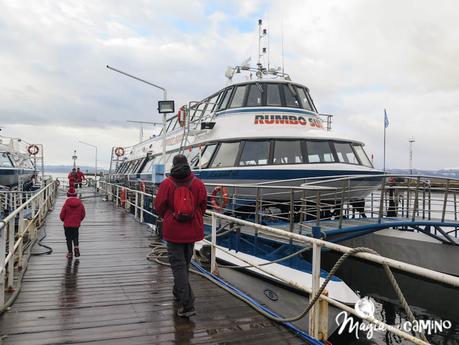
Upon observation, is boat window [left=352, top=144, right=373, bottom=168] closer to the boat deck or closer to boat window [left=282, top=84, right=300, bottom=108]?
boat window [left=282, top=84, right=300, bottom=108]

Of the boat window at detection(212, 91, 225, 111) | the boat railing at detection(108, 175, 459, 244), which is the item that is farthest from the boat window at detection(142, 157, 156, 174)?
the boat railing at detection(108, 175, 459, 244)

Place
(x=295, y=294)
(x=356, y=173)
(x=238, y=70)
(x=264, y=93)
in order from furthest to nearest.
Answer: (x=238, y=70), (x=264, y=93), (x=356, y=173), (x=295, y=294)

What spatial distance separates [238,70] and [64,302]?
11.8 metres

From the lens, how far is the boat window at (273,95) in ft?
40.9

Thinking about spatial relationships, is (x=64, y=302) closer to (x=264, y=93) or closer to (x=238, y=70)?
(x=264, y=93)

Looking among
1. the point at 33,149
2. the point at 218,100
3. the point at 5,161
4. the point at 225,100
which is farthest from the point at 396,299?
the point at 33,149

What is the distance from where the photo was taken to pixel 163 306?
478 cm

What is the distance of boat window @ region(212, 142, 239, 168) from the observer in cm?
1135

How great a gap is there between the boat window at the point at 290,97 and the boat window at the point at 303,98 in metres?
0.24

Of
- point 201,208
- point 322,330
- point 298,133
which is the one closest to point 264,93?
point 298,133

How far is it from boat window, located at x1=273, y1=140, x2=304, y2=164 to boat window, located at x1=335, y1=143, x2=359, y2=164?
1.20 metres

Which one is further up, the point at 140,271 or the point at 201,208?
the point at 201,208

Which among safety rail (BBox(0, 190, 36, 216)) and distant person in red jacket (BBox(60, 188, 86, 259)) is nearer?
distant person in red jacket (BBox(60, 188, 86, 259))

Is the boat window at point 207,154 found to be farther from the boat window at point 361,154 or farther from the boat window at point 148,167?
the boat window at point 148,167
